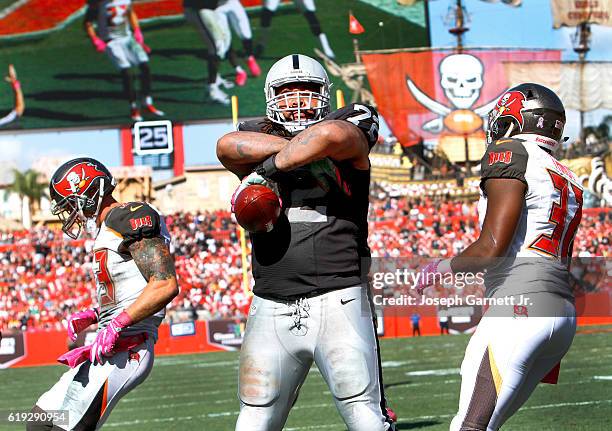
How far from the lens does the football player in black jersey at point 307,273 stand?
3.80 meters

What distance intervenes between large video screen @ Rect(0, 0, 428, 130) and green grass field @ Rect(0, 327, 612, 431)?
65.4 feet

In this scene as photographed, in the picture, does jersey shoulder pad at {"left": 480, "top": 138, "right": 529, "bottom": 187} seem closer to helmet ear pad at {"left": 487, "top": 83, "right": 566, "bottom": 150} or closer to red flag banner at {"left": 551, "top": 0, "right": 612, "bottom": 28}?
helmet ear pad at {"left": 487, "top": 83, "right": 566, "bottom": 150}

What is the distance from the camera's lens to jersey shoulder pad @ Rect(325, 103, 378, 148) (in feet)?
12.5

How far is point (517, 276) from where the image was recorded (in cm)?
398

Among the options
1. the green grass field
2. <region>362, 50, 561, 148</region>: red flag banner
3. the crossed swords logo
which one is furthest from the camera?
the crossed swords logo

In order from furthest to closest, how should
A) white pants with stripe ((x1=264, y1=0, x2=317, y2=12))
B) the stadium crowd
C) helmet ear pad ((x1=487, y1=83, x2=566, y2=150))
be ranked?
1. white pants with stripe ((x1=264, y1=0, x2=317, y2=12))
2. the stadium crowd
3. helmet ear pad ((x1=487, y1=83, x2=566, y2=150))

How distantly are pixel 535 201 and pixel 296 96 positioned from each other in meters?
1.02

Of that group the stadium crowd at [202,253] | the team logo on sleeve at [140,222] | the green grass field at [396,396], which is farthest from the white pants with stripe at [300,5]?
the team logo on sleeve at [140,222]

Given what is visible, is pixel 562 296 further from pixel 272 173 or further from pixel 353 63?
pixel 353 63

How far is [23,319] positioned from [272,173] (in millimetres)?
22144

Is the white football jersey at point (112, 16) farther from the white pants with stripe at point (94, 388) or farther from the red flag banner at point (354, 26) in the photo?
the white pants with stripe at point (94, 388)

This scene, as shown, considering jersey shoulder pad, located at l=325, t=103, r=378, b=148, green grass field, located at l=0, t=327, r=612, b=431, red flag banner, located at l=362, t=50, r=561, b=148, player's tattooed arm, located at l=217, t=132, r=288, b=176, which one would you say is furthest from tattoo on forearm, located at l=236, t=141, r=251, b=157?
red flag banner, located at l=362, t=50, r=561, b=148

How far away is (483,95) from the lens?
37.3m

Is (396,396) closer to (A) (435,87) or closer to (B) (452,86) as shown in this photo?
(B) (452,86)
